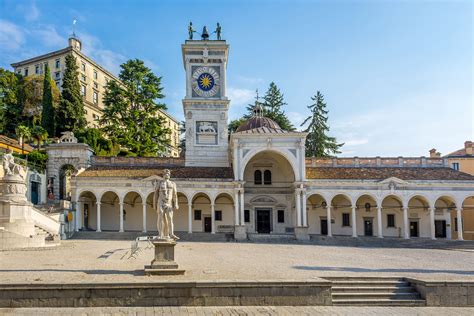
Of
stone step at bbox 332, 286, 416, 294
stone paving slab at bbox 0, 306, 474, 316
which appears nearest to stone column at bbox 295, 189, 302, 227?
stone step at bbox 332, 286, 416, 294

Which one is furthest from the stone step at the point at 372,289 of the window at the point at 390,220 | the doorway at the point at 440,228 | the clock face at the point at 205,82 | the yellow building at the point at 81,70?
the yellow building at the point at 81,70

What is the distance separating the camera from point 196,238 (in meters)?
33.0

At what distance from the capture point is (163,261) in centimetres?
1259

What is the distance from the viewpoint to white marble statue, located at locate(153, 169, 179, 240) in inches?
513

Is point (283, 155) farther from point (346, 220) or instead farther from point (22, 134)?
point (22, 134)

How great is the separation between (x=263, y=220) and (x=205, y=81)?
15233 millimetres

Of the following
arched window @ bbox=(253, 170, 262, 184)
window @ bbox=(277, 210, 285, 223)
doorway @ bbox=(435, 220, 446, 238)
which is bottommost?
doorway @ bbox=(435, 220, 446, 238)

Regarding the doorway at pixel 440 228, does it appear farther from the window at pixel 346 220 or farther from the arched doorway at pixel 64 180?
the arched doorway at pixel 64 180

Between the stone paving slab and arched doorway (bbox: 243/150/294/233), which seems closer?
the stone paving slab

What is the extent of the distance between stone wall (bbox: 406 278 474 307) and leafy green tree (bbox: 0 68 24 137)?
55.2 m

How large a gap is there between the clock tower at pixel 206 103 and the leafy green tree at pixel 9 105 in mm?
28138

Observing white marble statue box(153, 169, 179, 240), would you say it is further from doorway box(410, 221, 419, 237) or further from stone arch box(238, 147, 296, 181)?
doorway box(410, 221, 419, 237)

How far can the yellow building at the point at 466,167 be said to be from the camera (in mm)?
40281

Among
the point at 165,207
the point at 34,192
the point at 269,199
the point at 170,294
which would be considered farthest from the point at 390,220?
the point at 34,192
